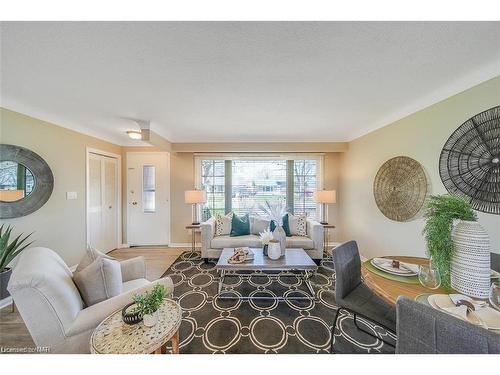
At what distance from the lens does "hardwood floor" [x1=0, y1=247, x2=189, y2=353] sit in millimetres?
1590

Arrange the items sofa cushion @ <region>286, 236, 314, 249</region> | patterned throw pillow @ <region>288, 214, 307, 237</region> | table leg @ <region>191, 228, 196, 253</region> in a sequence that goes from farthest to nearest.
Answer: table leg @ <region>191, 228, 196, 253</region>, patterned throw pillow @ <region>288, 214, 307, 237</region>, sofa cushion @ <region>286, 236, 314, 249</region>

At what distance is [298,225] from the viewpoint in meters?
3.46

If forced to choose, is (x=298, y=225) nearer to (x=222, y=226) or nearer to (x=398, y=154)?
(x=222, y=226)

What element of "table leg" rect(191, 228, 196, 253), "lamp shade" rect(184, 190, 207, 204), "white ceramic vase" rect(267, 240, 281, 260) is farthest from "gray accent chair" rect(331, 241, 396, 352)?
"table leg" rect(191, 228, 196, 253)

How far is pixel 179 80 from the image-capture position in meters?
1.65

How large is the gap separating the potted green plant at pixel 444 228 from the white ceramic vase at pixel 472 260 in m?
0.04

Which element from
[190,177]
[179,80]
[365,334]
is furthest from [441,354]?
[190,177]

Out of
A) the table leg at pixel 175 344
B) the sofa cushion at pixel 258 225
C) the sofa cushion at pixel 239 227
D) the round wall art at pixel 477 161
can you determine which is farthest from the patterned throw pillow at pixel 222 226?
the round wall art at pixel 477 161

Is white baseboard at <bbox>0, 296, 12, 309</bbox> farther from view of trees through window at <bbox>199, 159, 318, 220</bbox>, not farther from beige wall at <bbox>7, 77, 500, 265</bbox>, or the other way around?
view of trees through window at <bbox>199, 159, 318, 220</bbox>

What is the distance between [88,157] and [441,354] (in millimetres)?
4472

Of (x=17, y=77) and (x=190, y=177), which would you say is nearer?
(x=17, y=77)

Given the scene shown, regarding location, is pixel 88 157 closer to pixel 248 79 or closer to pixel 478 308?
pixel 248 79

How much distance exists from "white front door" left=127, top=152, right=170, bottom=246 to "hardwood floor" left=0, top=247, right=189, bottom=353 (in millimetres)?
271

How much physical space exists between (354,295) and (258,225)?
218 cm
